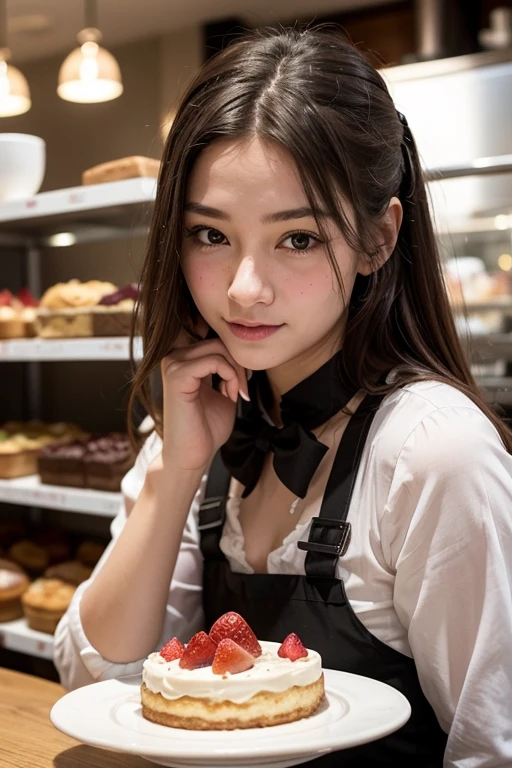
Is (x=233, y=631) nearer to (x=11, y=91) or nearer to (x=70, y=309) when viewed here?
(x=70, y=309)

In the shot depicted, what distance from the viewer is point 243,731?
3.21 ft

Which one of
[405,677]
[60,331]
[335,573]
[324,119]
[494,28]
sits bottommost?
[405,677]

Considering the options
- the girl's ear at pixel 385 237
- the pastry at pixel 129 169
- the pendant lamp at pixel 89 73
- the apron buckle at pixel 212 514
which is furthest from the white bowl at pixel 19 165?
the girl's ear at pixel 385 237

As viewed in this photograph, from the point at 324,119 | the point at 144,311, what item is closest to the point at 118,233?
the point at 144,311

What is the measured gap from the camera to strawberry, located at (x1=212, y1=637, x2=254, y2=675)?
3.35 feet

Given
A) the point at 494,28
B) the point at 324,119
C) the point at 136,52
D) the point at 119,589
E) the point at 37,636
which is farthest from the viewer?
the point at 136,52

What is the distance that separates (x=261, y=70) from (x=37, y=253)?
2905 millimetres

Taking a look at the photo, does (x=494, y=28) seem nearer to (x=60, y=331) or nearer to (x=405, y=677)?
(x=60, y=331)

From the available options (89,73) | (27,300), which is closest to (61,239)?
(27,300)

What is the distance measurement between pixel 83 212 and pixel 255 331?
1.99m

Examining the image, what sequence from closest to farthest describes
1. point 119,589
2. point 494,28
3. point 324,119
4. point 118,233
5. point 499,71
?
point 324,119
point 119,589
point 118,233
point 499,71
point 494,28

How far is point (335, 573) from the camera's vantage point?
1.22m

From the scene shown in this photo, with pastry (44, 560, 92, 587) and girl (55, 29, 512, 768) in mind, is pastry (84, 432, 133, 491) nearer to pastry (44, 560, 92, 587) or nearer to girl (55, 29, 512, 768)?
pastry (44, 560, 92, 587)

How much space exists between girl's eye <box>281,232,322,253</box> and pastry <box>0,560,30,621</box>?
210 centimetres
